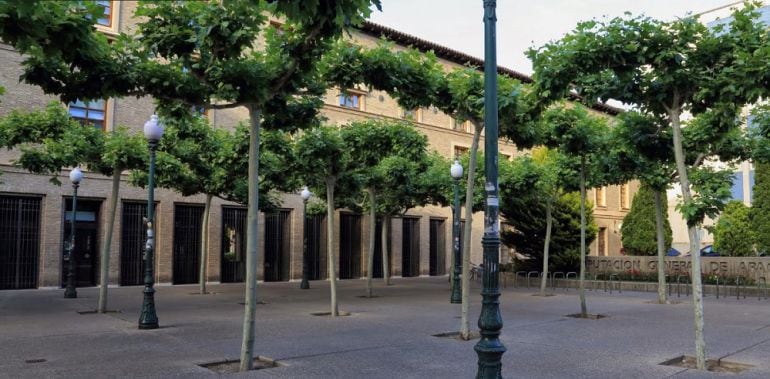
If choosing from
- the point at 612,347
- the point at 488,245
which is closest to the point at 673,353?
the point at 612,347

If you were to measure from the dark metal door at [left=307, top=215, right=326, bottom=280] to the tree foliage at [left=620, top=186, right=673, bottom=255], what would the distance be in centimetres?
1821

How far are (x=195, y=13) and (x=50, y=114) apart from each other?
9.11m

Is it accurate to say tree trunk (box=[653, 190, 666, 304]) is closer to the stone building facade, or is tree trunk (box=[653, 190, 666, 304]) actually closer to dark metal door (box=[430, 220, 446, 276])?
the stone building facade

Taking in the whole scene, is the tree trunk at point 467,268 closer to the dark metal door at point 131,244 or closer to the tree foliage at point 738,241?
the dark metal door at point 131,244

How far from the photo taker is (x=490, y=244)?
21.0ft

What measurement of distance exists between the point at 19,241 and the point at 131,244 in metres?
3.66

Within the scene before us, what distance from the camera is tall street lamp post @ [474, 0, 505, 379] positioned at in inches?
240

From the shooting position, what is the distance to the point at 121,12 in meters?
23.7

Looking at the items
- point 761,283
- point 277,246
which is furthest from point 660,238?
point 277,246

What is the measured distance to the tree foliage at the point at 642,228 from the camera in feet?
117

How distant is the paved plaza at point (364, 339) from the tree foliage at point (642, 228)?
17698 mm

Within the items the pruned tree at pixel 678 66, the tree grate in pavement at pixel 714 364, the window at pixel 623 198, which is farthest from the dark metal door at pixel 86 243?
the window at pixel 623 198

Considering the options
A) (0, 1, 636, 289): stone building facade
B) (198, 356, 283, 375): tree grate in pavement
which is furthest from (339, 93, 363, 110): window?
(198, 356, 283, 375): tree grate in pavement

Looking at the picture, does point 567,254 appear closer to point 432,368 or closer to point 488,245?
point 432,368
